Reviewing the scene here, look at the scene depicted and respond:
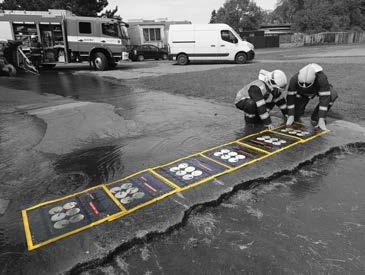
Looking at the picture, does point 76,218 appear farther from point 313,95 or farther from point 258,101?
point 313,95

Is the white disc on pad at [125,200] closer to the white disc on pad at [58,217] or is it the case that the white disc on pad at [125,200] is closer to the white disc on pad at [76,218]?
the white disc on pad at [76,218]

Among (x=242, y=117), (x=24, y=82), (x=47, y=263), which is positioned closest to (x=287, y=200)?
(x=47, y=263)

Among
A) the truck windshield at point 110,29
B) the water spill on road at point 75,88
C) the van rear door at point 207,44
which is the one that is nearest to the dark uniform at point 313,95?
the water spill on road at point 75,88

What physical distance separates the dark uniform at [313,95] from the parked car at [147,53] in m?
20.1

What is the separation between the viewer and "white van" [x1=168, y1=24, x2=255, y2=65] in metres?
18.1

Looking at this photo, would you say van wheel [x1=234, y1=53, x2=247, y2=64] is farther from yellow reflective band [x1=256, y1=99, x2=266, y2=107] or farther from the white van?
yellow reflective band [x1=256, y1=99, x2=266, y2=107]

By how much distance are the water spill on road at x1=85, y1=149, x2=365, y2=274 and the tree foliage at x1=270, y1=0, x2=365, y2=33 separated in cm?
4778

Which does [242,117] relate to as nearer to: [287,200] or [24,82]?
[287,200]

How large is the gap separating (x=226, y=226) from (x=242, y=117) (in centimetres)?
381

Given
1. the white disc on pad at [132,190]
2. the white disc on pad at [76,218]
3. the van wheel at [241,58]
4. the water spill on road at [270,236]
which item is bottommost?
the water spill on road at [270,236]

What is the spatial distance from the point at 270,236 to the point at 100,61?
15523 mm

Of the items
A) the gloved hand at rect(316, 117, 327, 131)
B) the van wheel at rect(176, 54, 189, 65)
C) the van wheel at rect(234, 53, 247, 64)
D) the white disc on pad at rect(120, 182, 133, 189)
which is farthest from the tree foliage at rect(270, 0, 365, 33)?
the white disc on pad at rect(120, 182, 133, 189)

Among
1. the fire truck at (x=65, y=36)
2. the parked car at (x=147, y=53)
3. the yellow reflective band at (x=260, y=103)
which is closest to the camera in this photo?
the yellow reflective band at (x=260, y=103)

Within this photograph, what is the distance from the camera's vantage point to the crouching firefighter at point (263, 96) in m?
4.88
